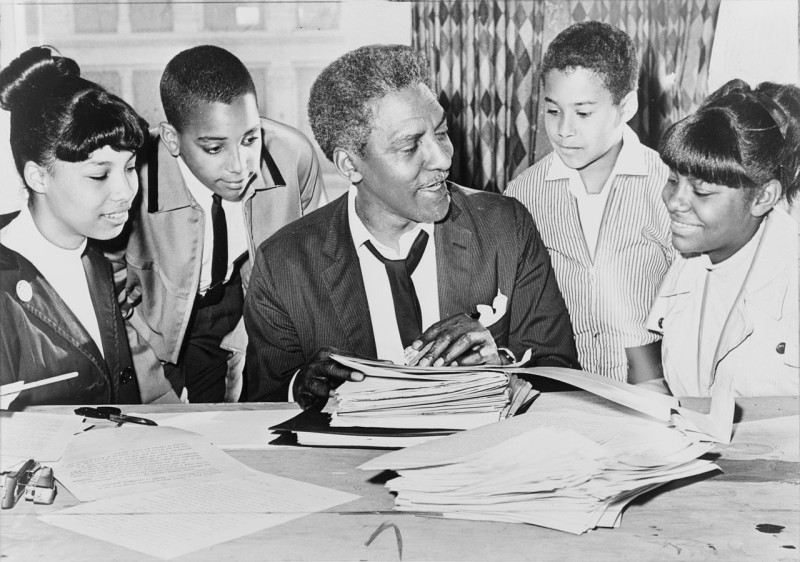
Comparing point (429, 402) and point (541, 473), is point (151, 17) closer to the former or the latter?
point (429, 402)

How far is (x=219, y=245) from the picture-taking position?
2143mm

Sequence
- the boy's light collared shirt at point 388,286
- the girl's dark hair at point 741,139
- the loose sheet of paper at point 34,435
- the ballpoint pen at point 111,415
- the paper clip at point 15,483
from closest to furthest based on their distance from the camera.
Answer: the paper clip at point 15,483, the loose sheet of paper at point 34,435, the ballpoint pen at point 111,415, the girl's dark hair at point 741,139, the boy's light collared shirt at point 388,286

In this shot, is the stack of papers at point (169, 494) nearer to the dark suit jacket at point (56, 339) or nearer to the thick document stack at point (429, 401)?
the thick document stack at point (429, 401)

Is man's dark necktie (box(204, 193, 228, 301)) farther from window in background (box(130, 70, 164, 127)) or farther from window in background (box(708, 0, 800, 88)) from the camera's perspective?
window in background (box(708, 0, 800, 88))

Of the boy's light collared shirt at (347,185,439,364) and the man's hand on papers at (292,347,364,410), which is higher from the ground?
the boy's light collared shirt at (347,185,439,364)

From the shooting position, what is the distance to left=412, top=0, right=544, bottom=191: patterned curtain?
205cm

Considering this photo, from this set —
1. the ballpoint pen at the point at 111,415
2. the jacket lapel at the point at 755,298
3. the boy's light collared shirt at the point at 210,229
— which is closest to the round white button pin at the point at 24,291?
the boy's light collared shirt at the point at 210,229

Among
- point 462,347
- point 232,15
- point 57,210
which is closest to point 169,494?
point 462,347

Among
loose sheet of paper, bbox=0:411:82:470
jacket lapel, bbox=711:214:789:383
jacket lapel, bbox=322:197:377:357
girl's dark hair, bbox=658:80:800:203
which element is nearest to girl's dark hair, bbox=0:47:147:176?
jacket lapel, bbox=322:197:377:357

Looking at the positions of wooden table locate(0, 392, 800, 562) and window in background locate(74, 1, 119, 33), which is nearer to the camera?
wooden table locate(0, 392, 800, 562)

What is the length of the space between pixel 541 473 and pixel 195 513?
1.62 ft

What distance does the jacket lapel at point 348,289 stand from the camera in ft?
6.70

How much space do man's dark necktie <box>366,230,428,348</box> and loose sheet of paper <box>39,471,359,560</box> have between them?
0.84 meters

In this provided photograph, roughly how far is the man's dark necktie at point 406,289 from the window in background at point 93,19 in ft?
2.82
